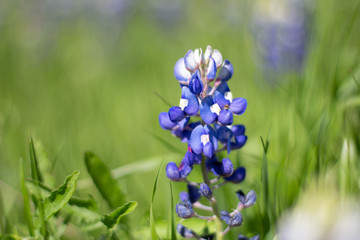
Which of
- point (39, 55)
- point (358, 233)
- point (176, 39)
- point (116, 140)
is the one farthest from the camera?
point (176, 39)

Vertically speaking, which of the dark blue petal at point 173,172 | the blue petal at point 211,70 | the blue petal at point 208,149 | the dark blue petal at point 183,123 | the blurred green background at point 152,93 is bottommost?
the blurred green background at point 152,93

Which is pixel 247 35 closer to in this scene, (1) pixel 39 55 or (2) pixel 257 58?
(2) pixel 257 58

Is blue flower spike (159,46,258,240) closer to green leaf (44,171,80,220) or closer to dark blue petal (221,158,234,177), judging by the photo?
dark blue petal (221,158,234,177)

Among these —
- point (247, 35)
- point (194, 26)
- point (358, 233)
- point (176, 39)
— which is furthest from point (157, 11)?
point (358, 233)

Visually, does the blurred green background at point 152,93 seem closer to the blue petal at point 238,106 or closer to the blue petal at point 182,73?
the blue petal at point 238,106

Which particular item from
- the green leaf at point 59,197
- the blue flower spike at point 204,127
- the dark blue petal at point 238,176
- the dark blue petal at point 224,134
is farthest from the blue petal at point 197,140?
the green leaf at point 59,197
